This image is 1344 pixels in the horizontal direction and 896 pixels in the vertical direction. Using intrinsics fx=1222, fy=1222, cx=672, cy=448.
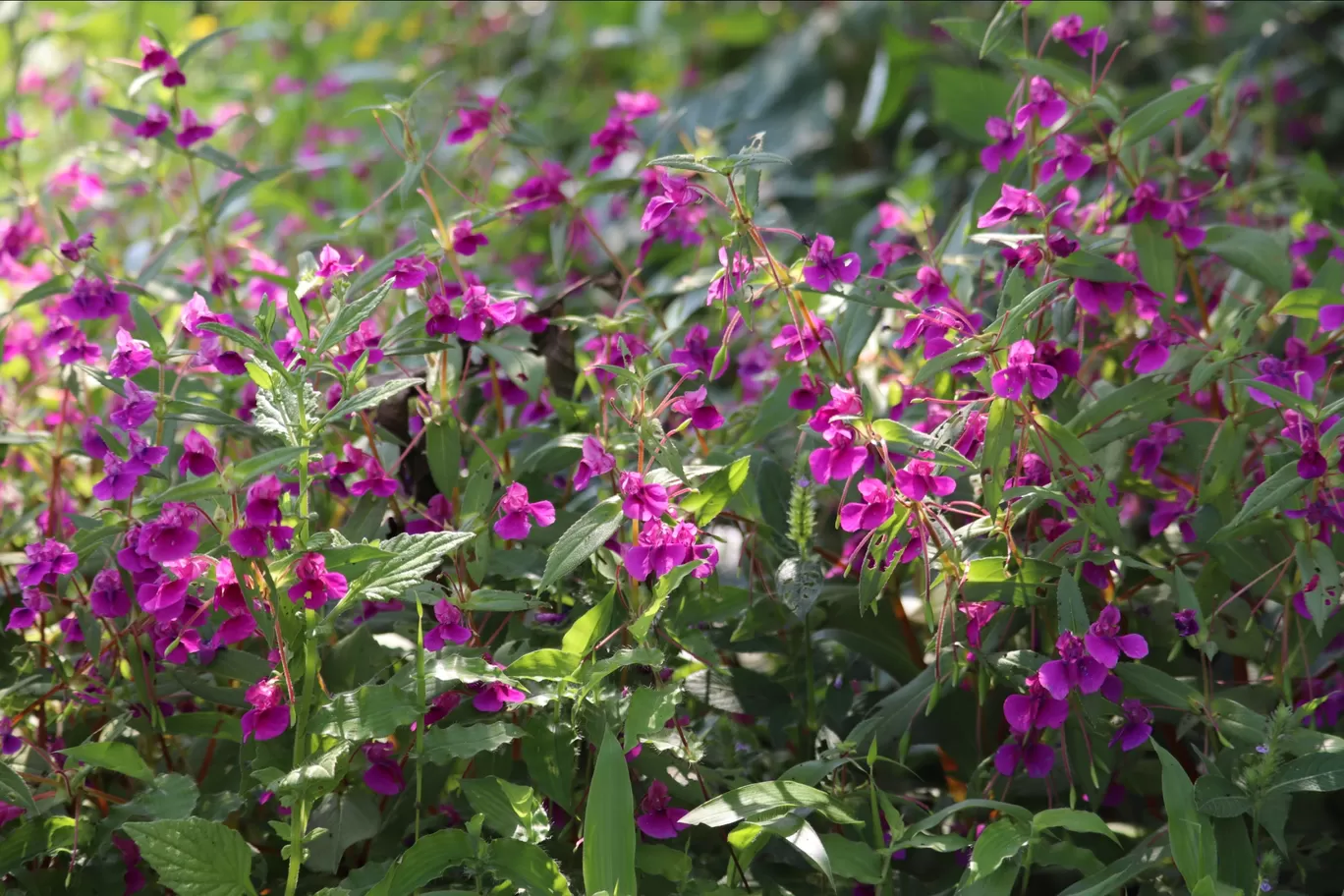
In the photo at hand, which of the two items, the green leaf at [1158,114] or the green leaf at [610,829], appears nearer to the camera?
the green leaf at [610,829]

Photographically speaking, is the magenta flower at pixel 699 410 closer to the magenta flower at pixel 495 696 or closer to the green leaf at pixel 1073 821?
the magenta flower at pixel 495 696

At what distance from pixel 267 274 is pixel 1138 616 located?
3.32 ft

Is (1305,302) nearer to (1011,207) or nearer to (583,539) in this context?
(1011,207)

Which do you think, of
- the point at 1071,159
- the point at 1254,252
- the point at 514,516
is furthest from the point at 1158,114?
the point at 514,516

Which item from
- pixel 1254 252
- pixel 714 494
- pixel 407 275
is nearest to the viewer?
pixel 714 494

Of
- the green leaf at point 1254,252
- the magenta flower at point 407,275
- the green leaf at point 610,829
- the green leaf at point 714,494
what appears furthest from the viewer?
the green leaf at point 1254,252

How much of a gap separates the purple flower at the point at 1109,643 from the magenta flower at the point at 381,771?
1.82 ft

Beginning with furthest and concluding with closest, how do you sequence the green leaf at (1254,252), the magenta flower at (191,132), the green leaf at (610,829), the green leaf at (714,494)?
the magenta flower at (191,132) < the green leaf at (1254,252) < the green leaf at (714,494) < the green leaf at (610,829)

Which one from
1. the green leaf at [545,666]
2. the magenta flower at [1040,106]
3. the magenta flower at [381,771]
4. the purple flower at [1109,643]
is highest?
the magenta flower at [1040,106]

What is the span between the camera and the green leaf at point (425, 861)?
902mm

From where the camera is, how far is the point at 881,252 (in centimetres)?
131

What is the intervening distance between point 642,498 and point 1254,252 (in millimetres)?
744

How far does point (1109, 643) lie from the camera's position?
910mm

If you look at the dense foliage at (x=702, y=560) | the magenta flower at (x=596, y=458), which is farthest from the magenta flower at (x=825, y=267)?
the magenta flower at (x=596, y=458)
